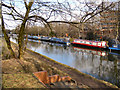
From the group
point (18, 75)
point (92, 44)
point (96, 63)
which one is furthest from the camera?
point (92, 44)

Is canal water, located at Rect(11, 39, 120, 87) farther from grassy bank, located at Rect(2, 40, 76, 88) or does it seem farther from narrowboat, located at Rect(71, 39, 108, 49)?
narrowboat, located at Rect(71, 39, 108, 49)

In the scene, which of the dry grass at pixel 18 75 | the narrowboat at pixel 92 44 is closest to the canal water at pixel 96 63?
the dry grass at pixel 18 75

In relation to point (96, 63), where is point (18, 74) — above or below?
above

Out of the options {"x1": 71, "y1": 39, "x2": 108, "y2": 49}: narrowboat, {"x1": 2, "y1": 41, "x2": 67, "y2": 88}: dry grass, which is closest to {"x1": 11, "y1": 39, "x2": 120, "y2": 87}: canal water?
{"x1": 2, "y1": 41, "x2": 67, "y2": 88}: dry grass

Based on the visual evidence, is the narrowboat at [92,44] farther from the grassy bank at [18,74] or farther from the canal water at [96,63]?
the grassy bank at [18,74]

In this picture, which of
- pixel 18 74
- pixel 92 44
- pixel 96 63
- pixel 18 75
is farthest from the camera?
pixel 92 44

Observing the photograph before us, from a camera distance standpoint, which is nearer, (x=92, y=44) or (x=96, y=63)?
(x=96, y=63)

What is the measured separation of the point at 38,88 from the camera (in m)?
3.13

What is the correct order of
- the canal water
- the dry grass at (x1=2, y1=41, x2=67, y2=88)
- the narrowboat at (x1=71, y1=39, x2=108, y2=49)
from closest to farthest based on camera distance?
the dry grass at (x1=2, y1=41, x2=67, y2=88), the canal water, the narrowboat at (x1=71, y1=39, x2=108, y2=49)

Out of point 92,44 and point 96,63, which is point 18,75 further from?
point 92,44

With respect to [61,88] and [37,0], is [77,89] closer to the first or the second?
[61,88]

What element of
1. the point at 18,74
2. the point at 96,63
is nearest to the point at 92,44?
the point at 96,63

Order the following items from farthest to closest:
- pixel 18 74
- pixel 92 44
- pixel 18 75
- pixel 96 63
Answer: pixel 92 44 → pixel 96 63 → pixel 18 74 → pixel 18 75

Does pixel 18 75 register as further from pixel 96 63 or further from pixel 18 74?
pixel 96 63
